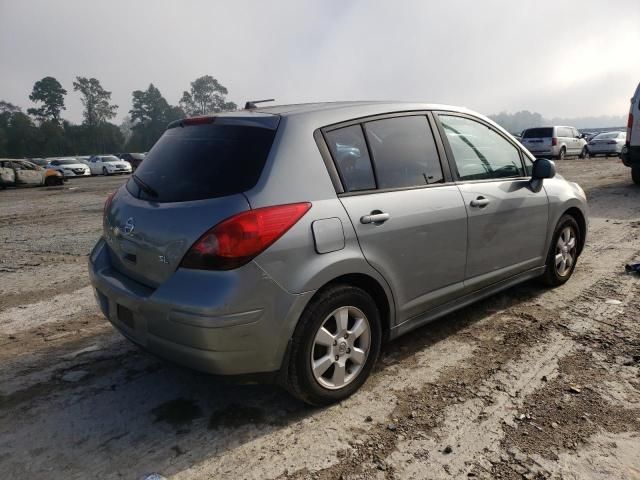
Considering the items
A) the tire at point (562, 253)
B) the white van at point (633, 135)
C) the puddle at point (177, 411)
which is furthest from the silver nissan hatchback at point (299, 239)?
the white van at point (633, 135)

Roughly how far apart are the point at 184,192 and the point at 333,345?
1.20m

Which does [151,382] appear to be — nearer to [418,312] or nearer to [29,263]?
[418,312]

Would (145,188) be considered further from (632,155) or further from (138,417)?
(632,155)

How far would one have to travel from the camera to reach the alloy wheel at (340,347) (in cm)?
273

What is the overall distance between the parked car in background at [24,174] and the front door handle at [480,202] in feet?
75.9

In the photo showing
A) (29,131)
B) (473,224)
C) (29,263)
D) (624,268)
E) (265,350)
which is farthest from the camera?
(29,131)

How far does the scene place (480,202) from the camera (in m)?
3.58

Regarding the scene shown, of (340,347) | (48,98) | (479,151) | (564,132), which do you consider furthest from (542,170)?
(48,98)

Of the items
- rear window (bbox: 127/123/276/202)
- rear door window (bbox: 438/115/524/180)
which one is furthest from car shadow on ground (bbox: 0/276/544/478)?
rear door window (bbox: 438/115/524/180)

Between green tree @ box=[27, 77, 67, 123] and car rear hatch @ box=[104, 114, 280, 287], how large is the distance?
294 ft

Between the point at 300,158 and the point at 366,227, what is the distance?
0.55 m

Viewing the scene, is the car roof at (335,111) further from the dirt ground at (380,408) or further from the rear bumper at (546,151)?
the rear bumper at (546,151)

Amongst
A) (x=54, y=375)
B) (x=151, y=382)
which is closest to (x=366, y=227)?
(x=151, y=382)

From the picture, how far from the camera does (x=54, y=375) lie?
3.33m
